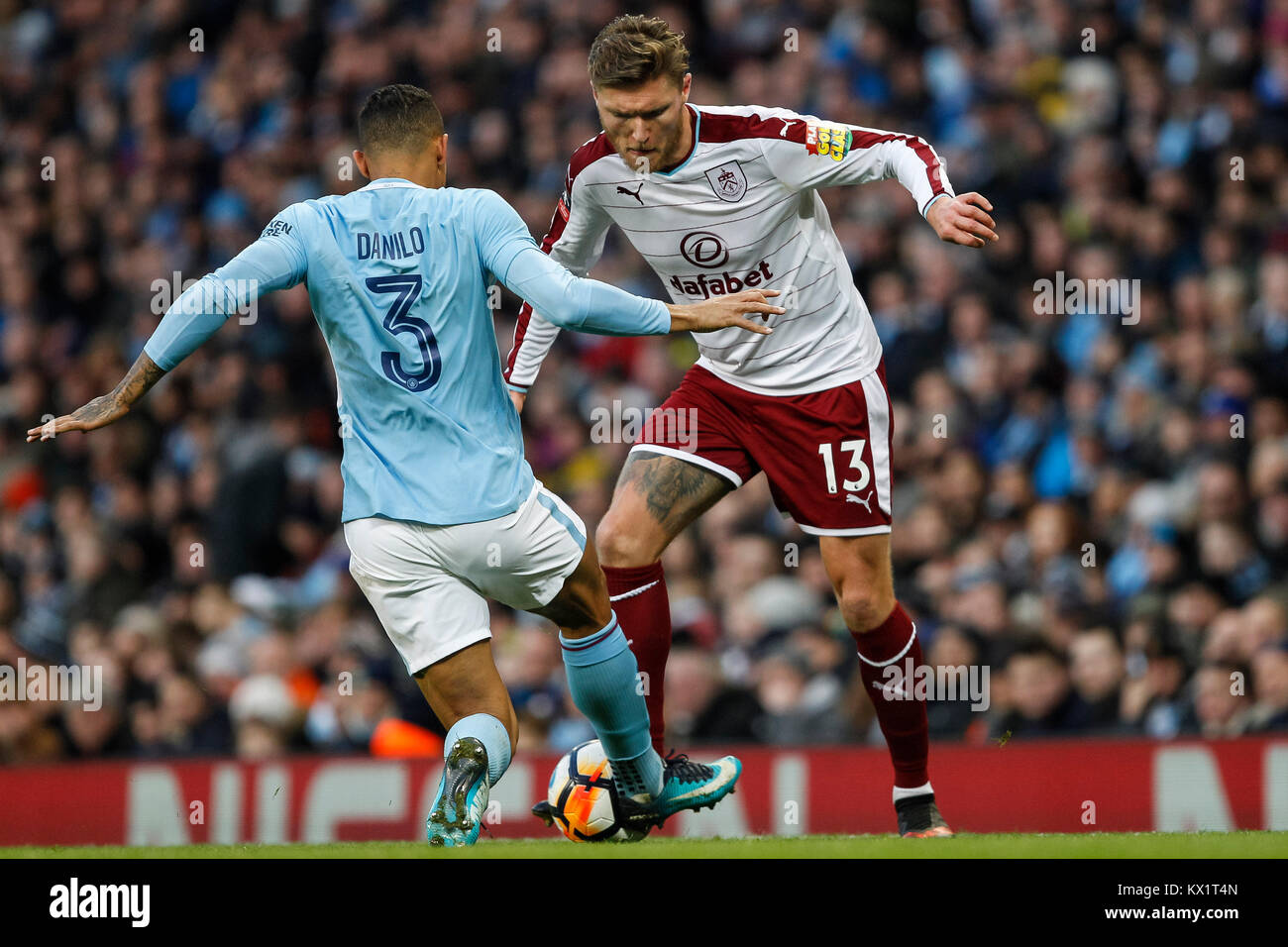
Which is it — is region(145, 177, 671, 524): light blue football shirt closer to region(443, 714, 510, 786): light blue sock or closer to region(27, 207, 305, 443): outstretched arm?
region(27, 207, 305, 443): outstretched arm

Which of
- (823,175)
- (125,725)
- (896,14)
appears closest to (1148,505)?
(823,175)

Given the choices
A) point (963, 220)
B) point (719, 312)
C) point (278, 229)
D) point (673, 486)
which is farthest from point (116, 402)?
point (963, 220)

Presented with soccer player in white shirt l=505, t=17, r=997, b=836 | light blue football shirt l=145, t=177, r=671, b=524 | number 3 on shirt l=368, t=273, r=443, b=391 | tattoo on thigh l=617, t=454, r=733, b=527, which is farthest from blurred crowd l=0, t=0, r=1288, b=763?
number 3 on shirt l=368, t=273, r=443, b=391

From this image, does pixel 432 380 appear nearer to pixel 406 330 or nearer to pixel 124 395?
pixel 406 330

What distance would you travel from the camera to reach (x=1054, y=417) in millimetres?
9430

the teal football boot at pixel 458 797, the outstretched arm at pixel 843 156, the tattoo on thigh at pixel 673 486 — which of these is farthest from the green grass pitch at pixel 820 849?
the outstretched arm at pixel 843 156

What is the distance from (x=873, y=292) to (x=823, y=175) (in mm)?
4812

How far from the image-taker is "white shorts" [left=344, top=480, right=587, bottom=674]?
15.8 ft

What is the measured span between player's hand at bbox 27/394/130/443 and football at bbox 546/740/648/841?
1877mm

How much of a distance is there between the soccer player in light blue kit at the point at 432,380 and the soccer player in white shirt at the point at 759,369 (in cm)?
91

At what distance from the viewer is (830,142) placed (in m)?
5.61

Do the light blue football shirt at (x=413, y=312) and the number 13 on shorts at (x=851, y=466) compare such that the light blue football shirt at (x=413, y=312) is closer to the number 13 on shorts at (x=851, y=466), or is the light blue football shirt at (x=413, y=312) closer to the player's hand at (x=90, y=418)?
the player's hand at (x=90, y=418)

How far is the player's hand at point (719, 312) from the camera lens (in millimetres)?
4672

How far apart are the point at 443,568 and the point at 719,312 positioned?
1012 millimetres
